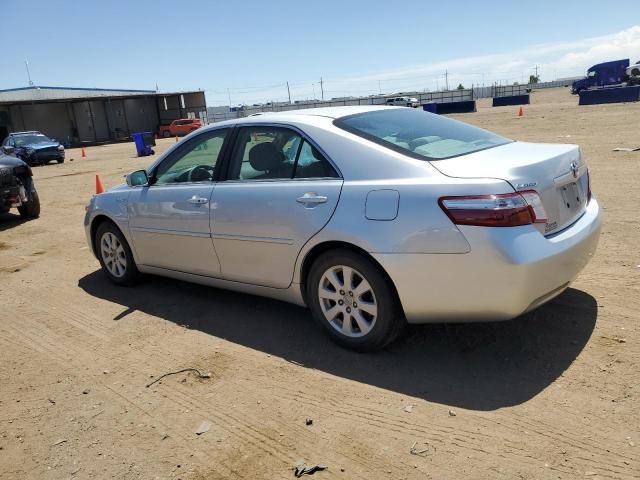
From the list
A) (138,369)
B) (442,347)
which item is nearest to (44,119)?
(138,369)

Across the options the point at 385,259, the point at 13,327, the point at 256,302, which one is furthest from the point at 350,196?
the point at 13,327

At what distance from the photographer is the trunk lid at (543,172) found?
328cm

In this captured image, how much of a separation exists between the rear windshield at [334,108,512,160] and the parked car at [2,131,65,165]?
24210 mm

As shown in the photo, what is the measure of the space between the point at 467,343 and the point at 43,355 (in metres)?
3.18

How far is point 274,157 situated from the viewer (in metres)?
4.25

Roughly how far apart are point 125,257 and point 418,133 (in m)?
3.21

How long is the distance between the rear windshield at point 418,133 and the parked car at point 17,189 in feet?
25.6

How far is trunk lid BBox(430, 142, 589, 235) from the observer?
328 centimetres

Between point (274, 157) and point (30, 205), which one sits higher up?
point (274, 157)

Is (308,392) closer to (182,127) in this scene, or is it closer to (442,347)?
(442,347)

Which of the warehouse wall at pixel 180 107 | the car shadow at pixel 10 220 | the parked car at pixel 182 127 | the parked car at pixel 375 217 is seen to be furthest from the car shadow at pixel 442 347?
the warehouse wall at pixel 180 107

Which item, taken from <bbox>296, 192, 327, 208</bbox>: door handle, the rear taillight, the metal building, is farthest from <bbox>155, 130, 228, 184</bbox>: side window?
the metal building

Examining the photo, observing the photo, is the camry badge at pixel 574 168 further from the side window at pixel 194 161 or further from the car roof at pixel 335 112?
the side window at pixel 194 161

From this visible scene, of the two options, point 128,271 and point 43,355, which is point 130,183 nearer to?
point 128,271
